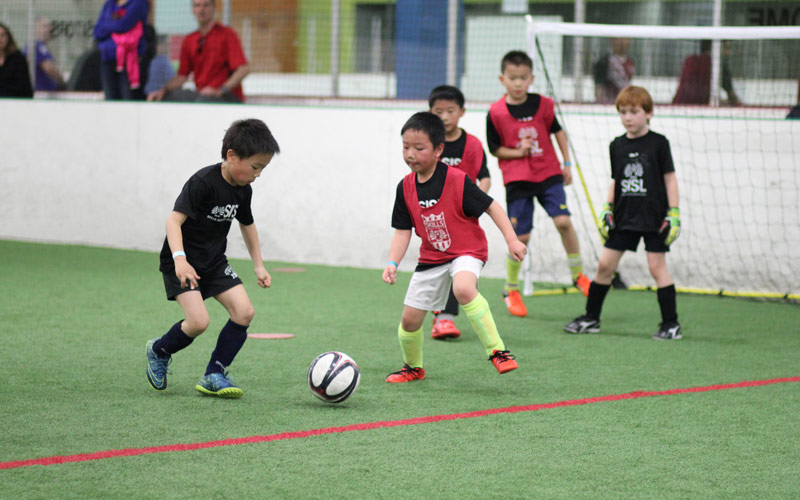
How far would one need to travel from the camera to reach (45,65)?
37.7 feet

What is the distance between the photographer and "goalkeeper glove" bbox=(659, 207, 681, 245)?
6.15m

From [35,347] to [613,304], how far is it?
14.0 ft

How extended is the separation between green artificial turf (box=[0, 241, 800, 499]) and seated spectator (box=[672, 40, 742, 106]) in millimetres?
2111

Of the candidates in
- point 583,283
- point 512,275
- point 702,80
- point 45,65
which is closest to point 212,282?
point 512,275

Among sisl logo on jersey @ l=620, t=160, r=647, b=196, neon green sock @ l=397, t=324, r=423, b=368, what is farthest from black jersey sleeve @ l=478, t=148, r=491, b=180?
neon green sock @ l=397, t=324, r=423, b=368

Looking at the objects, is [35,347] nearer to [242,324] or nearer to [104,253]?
[242,324]

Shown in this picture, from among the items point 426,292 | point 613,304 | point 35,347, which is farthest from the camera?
point 613,304

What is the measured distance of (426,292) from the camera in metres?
4.89

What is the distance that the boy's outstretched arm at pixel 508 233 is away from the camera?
15.0 feet

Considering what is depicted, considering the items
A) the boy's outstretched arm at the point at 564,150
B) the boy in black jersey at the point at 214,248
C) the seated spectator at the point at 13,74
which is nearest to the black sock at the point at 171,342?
the boy in black jersey at the point at 214,248

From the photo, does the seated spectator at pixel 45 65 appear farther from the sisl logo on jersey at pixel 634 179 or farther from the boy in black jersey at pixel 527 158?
the sisl logo on jersey at pixel 634 179

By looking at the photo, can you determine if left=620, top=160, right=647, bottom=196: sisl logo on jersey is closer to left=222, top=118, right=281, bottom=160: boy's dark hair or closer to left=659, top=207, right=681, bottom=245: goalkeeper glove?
left=659, top=207, right=681, bottom=245: goalkeeper glove

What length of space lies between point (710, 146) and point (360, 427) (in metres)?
5.32

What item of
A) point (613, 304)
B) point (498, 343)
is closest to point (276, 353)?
point (498, 343)
